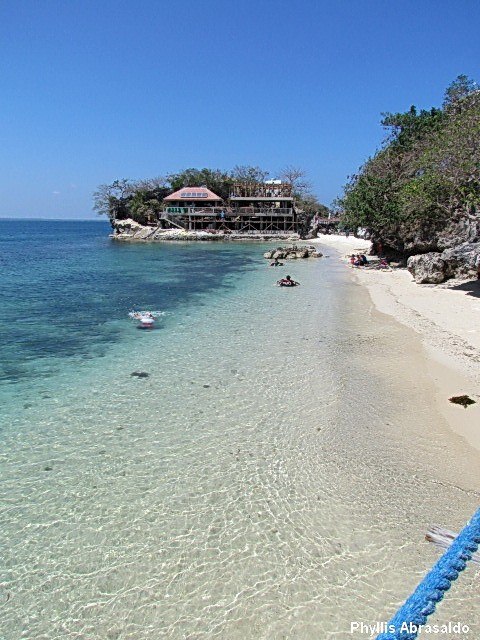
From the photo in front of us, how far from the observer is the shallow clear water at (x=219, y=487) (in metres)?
4.01

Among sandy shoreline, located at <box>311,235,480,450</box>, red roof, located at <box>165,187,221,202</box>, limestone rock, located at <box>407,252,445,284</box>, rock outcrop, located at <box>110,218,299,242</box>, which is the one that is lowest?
sandy shoreline, located at <box>311,235,480,450</box>

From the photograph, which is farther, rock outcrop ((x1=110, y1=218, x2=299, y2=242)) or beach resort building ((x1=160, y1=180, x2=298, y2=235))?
beach resort building ((x1=160, y1=180, x2=298, y2=235))

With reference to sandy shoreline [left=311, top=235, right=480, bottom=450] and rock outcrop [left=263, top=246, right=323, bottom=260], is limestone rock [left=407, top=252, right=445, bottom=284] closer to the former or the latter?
sandy shoreline [left=311, top=235, right=480, bottom=450]

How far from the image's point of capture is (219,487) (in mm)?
5766

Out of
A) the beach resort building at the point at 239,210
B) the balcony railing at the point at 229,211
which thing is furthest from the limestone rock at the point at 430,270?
the balcony railing at the point at 229,211

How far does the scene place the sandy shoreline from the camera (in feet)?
25.7

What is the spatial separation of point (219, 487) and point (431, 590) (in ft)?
10.9

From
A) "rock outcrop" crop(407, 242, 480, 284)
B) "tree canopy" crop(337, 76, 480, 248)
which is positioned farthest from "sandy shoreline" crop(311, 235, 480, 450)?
"tree canopy" crop(337, 76, 480, 248)

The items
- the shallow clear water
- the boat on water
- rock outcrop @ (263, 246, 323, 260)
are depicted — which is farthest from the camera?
rock outcrop @ (263, 246, 323, 260)

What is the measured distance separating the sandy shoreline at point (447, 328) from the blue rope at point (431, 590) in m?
3.95

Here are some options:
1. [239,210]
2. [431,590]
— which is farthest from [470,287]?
[239,210]

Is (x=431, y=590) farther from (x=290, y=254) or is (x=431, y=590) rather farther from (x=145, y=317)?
(x=290, y=254)

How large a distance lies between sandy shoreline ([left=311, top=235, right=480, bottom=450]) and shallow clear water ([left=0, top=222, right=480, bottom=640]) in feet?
1.40

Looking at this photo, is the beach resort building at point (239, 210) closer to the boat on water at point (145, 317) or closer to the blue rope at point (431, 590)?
the boat on water at point (145, 317)
